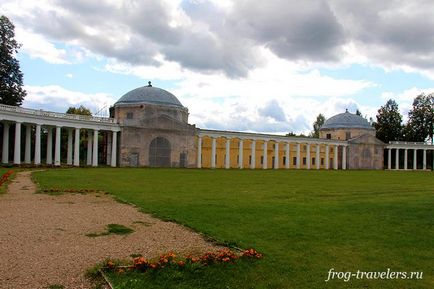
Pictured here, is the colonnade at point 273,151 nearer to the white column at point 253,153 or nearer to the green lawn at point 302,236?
the white column at point 253,153

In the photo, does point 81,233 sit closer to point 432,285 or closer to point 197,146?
point 432,285

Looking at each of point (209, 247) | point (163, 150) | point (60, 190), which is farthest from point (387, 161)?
point (209, 247)

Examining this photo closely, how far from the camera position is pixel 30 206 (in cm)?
1745

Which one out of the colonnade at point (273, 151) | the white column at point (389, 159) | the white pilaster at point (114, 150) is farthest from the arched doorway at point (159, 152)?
the white column at point (389, 159)

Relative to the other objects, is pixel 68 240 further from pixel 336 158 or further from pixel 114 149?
pixel 336 158

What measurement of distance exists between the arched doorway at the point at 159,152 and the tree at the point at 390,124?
6650 cm

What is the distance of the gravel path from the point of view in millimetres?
8576

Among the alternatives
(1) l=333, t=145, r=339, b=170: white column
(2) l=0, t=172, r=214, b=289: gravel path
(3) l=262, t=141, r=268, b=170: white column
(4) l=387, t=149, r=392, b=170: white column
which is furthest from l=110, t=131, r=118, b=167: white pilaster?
(4) l=387, t=149, r=392, b=170: white column

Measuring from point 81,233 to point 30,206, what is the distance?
6225 millimetres

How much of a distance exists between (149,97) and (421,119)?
7196 centimetres

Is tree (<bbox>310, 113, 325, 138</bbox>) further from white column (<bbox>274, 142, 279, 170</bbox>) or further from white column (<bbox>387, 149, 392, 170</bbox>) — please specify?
white column (<bbox>274, 142, 279, 170</bbox>)

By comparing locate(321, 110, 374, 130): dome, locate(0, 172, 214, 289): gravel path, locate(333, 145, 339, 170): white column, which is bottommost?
locate(0, 172, 214, 289): gravel path

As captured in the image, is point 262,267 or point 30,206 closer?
point 262,267

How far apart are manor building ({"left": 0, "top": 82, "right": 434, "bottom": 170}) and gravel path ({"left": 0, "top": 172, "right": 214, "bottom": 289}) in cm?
3980
